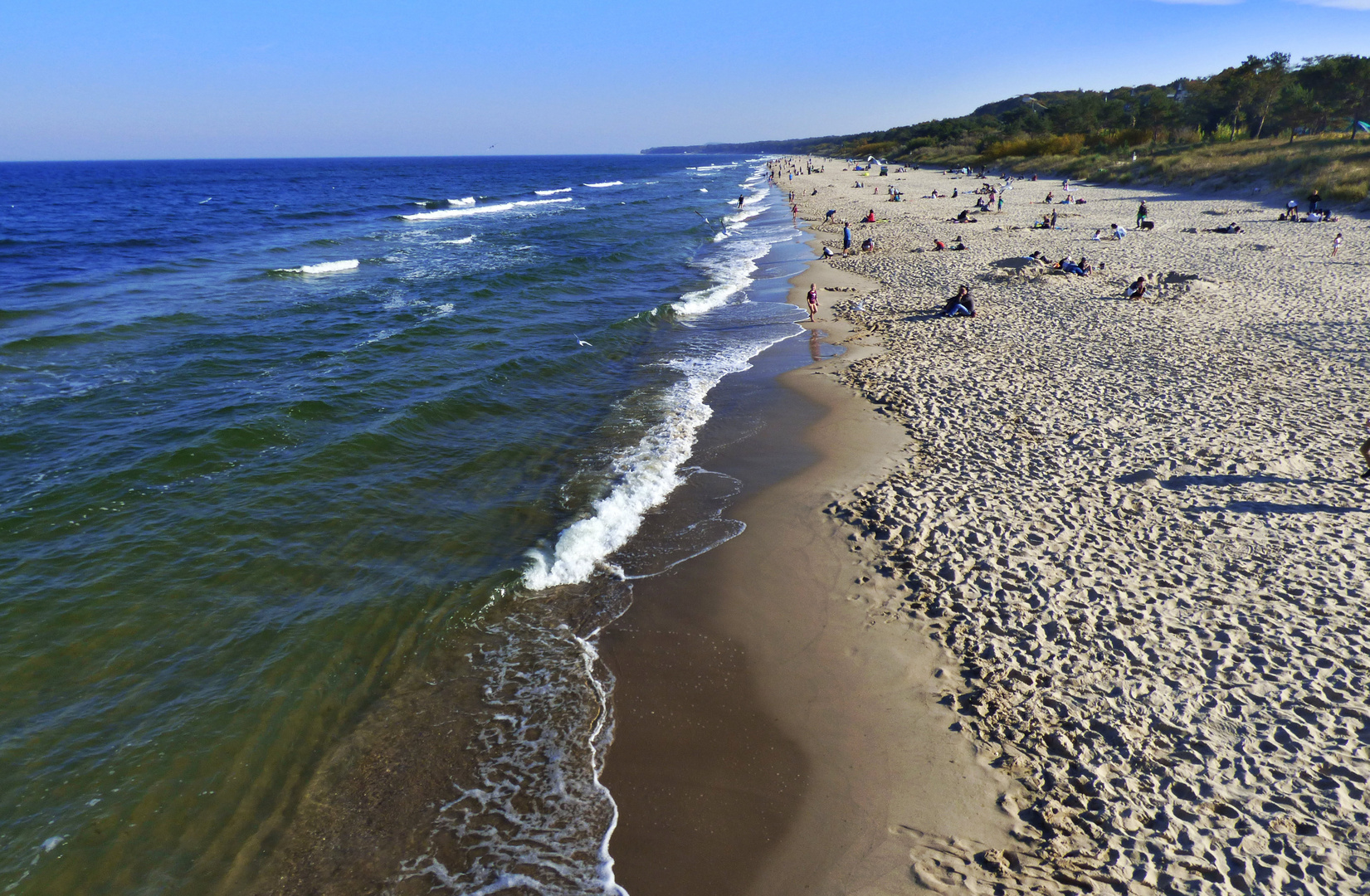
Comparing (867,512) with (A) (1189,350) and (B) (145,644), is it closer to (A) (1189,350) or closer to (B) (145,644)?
(B) (145,644)

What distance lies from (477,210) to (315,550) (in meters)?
67.7

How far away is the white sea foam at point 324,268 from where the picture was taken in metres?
32.5

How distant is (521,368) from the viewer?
752 inches

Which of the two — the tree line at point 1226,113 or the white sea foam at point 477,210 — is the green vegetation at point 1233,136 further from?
the white sea foam at point 477,210

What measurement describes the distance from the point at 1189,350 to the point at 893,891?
16.7m

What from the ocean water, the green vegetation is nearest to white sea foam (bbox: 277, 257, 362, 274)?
the ocean water

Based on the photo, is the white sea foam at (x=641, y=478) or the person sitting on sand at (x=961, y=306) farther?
the person sitting on sand at (x=961, y=306)

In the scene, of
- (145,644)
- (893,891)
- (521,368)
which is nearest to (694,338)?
(521,368)

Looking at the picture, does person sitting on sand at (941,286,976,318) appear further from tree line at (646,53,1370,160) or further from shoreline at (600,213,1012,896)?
tree line at (646,53,1370,160)

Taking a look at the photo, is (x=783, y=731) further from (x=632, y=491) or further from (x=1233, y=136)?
(x=1233, y=136)

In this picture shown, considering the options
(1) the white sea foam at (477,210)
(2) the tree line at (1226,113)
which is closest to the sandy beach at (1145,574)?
(2) the tree line at (1226,113)

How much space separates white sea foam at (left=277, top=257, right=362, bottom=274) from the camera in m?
32.5

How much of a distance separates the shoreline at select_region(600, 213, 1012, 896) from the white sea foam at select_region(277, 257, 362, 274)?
31.5m

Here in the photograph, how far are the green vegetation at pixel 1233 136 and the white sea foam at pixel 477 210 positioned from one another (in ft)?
184
